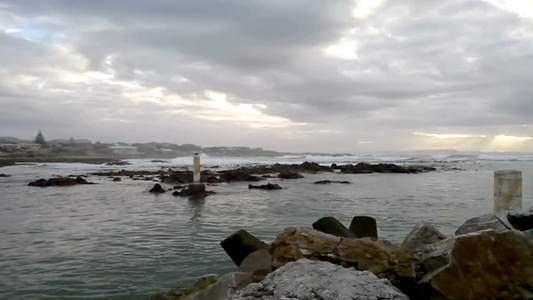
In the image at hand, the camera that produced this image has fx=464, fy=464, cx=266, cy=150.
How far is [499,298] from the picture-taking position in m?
4.07

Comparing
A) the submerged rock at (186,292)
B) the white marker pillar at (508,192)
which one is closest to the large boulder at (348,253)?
the submerged rock at (186,292)

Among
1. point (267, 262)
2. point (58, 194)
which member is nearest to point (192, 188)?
point (58, 194)

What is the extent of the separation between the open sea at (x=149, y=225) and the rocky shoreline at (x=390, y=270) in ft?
8.72

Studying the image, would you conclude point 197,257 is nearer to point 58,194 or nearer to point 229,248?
point 229,248

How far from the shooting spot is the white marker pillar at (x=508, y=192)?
816cm

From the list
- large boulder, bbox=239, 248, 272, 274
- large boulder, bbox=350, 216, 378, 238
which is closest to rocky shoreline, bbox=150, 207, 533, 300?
large boulder, bbox=239, 248, 272, 274

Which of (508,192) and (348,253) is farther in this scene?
(508,192)

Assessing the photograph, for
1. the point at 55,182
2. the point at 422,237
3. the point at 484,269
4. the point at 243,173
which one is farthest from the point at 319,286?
the point at 243,173

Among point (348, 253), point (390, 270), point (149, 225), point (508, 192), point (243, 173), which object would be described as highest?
point (508, 192)

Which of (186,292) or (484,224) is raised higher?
(484,224)

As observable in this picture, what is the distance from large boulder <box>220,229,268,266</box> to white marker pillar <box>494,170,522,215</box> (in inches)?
171

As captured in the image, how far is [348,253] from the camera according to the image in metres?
4.88

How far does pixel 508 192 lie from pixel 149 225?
8.40 metres

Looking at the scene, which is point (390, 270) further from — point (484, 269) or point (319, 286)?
point (319, 286)
